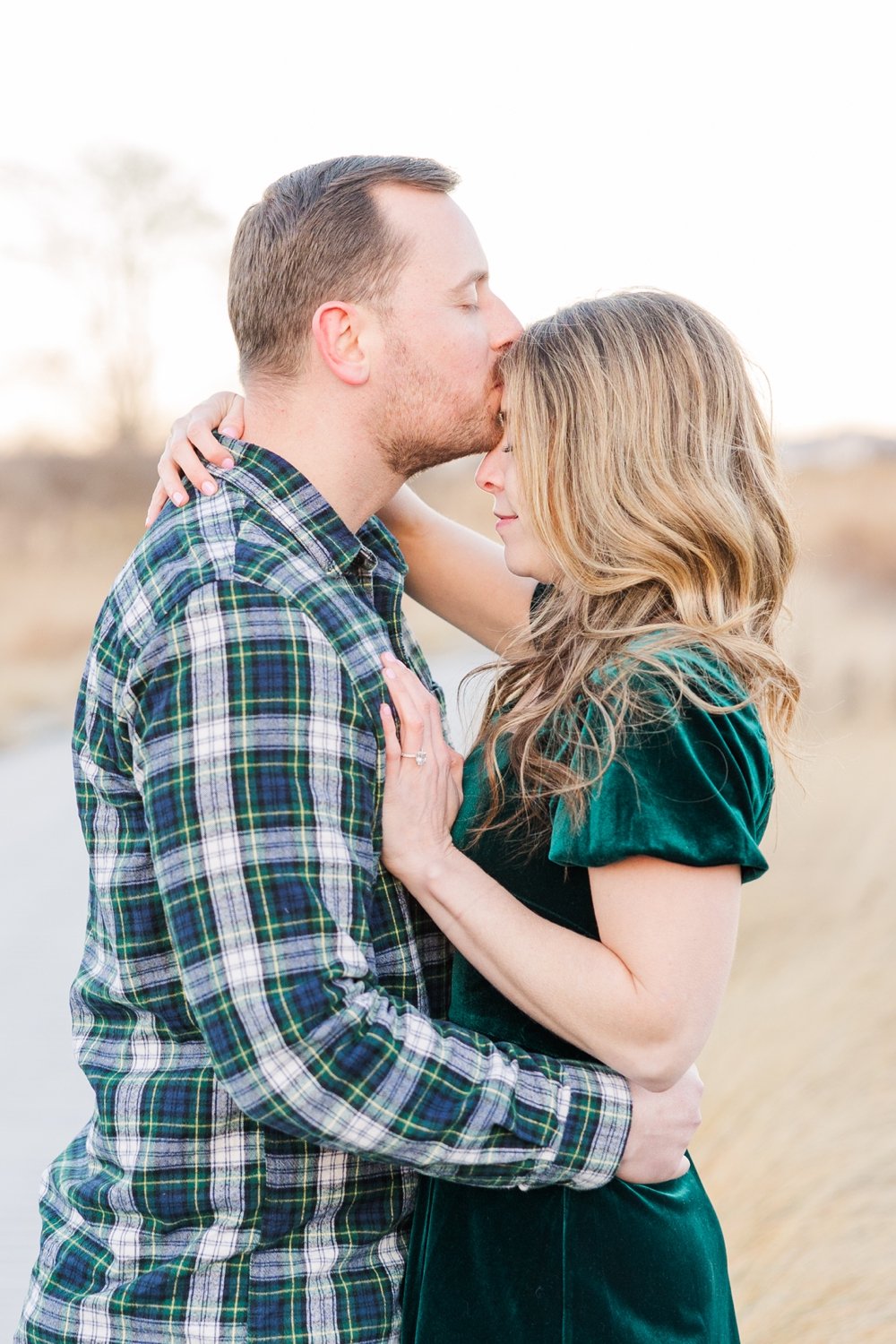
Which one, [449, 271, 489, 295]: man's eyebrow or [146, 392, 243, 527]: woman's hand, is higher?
[449, 271, 489, 295]: man's eyebrow

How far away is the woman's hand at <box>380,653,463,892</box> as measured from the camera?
160cm

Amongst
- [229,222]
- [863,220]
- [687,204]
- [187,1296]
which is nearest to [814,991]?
[187,1296]

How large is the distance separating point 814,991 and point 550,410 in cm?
366

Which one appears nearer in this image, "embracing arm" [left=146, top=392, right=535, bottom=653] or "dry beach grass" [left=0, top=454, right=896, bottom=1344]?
"embracing arm" [left=146, top=392, right=535, bottom=653]

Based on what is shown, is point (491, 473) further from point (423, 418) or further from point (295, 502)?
point (295, 502)

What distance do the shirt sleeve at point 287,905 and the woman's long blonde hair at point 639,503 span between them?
314 mm

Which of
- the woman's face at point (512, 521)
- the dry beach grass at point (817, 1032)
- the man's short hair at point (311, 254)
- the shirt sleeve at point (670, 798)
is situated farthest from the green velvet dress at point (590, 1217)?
the man's short hair at point (311, 254)

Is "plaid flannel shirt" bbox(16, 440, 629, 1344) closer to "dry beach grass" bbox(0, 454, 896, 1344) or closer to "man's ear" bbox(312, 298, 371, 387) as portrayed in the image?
"man's ear" bbox(312, 298, 371, 387)

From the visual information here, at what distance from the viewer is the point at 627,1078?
1609mm

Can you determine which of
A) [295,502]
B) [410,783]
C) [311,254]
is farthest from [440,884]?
[311,254]

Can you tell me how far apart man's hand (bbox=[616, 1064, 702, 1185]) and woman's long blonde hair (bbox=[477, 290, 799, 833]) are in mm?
358

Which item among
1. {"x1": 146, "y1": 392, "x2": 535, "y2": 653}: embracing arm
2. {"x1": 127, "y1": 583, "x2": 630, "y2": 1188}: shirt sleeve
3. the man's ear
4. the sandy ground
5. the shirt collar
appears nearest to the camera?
{"x1": 127, "y1": 583, "x2": 630, "y2": 1188}: shirt sleeve

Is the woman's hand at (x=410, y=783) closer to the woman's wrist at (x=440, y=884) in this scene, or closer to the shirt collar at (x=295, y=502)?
the woman's wrist at (x=440, y=884)

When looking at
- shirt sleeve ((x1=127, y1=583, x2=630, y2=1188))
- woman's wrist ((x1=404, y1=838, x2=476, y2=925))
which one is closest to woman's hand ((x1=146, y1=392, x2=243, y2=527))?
shirt sleeve ((x1=127, y1=583, x2=630, y2=1188))
